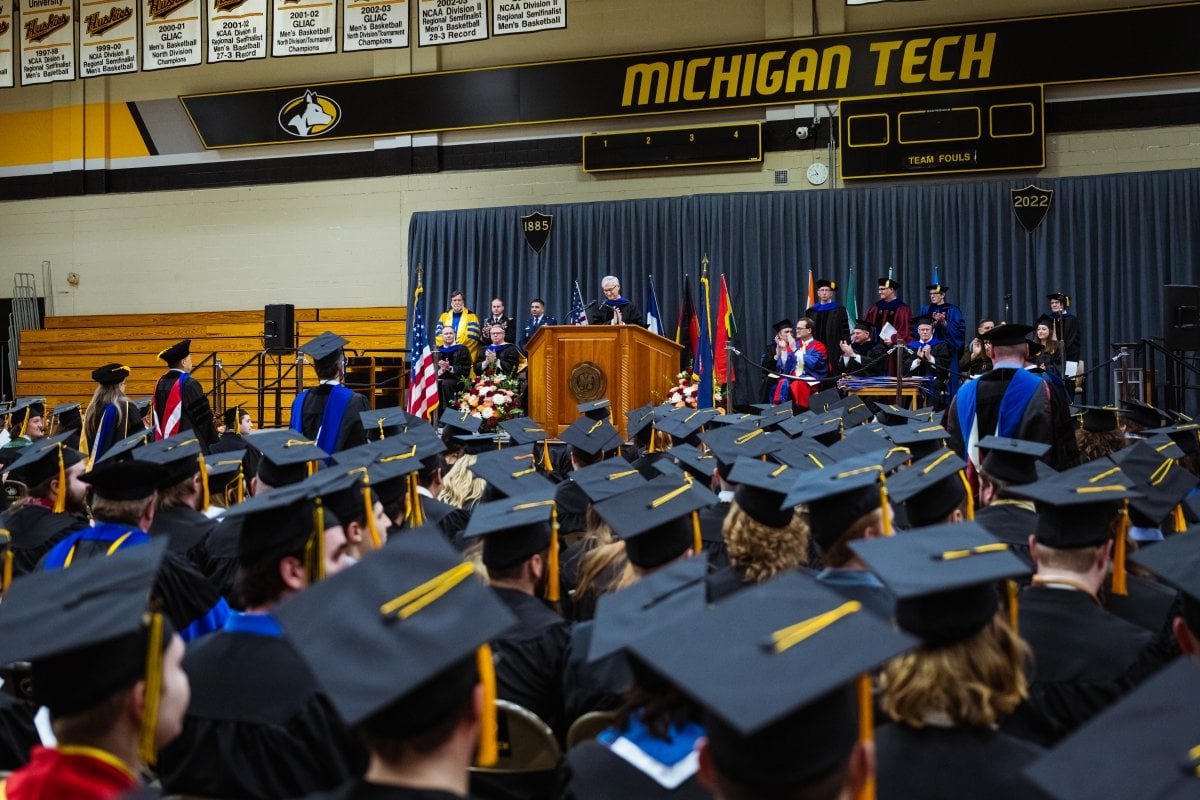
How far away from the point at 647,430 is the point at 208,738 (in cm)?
520

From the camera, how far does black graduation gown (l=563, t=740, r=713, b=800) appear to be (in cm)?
178

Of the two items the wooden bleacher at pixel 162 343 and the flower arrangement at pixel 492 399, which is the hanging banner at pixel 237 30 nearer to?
the flower arrangement at pixel 492 399

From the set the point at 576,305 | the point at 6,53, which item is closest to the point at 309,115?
the point at 6,53

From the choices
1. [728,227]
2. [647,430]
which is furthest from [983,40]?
[647,430]

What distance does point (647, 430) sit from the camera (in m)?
7.25

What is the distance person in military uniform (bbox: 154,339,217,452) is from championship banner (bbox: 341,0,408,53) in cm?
441

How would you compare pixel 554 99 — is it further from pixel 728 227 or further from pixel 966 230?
pixel 966 230

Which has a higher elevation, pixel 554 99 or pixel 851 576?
pixel 554 99

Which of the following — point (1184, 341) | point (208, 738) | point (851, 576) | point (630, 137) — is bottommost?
point (208, 738)

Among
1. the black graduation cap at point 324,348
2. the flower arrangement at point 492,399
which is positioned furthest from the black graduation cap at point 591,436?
the flower arrangement at point 492,399

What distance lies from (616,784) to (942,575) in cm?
67

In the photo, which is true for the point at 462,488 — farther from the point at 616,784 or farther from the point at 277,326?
the point at 277,326

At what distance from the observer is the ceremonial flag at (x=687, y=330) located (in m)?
14.4

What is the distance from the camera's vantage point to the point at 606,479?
3.89 m
